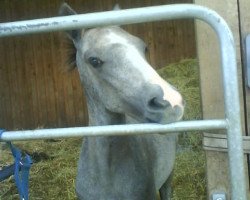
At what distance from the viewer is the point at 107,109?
2525 mm

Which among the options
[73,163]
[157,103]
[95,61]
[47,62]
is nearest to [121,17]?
[157,103]

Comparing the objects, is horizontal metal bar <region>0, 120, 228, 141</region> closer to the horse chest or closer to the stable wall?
the horse chest

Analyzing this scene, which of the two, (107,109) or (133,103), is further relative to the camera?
(107,109)

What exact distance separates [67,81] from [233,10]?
569 cm

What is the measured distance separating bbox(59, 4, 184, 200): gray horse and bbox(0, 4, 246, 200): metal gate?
0.48m

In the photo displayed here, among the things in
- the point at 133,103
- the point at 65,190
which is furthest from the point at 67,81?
the point at 133,103

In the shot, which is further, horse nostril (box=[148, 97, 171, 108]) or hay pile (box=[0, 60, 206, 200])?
hay pile (box=[0, 60, 206, 200])

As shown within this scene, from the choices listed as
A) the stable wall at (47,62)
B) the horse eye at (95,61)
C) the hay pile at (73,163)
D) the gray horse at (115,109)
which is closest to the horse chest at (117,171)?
the gray horse at (115,109)

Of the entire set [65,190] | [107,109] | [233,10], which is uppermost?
[233,10]

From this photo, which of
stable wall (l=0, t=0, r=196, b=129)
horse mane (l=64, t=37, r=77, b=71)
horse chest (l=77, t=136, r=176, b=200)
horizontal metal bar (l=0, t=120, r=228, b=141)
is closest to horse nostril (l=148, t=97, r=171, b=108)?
horizontal metal bar (l=0, t=120, r=228, b=141)

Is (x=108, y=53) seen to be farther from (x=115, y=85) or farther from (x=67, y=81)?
(x=67, y=81)

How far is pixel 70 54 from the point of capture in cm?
281

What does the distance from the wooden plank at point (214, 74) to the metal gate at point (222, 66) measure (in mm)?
477

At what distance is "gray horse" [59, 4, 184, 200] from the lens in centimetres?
207
